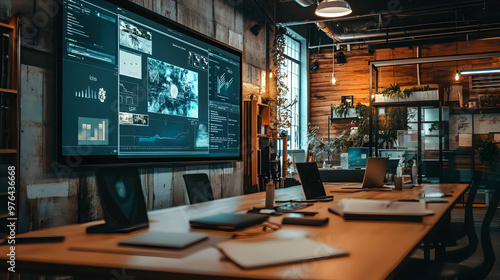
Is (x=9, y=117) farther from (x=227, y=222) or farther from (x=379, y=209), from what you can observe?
(x=379, y=209)

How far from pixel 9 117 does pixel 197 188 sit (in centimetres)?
136

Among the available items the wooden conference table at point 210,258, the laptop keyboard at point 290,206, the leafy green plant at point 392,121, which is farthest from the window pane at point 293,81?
the wooden conference table at point 210,258

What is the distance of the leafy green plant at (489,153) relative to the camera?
30.6 ft

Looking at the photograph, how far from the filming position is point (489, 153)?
9.34 m

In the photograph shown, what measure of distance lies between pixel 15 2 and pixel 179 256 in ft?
8.37

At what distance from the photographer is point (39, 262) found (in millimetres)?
1214

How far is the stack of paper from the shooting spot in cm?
A: 189

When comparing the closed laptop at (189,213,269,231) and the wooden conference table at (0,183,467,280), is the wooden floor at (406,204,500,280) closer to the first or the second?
the wooden conference table at (0,183,467,280)

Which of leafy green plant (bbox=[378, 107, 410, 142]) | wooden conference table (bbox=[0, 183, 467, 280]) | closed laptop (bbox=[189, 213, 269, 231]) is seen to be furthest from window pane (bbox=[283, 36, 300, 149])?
wooden conference table (bbox=[0, 183, 467, 280])

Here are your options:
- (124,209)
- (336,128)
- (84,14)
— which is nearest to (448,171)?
(336,128)

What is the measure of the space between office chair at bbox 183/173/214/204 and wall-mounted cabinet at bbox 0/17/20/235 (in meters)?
1.12

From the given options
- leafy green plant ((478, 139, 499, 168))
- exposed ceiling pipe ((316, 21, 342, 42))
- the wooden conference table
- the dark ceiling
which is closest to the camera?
the wooden conference table

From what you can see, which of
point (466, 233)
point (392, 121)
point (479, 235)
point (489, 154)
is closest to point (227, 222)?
point (466, 233)

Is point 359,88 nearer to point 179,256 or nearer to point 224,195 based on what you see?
point 224,195
